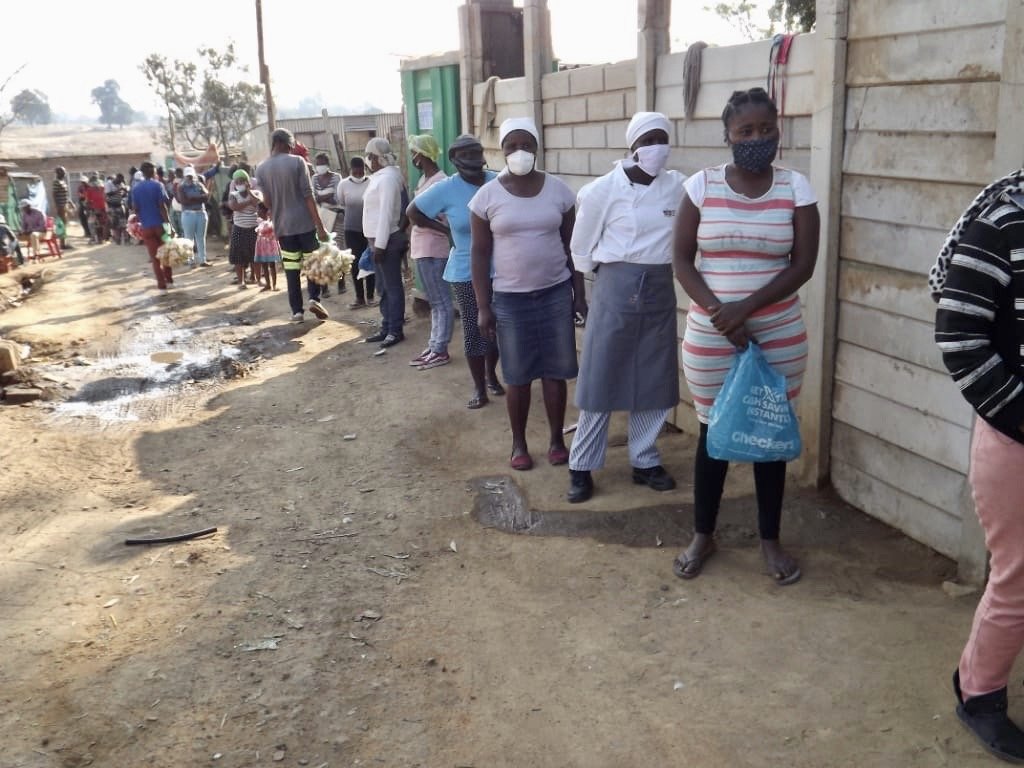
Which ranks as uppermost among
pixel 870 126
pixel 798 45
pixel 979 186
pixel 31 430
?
pixel 798 45

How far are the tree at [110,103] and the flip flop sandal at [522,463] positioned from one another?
13817cm

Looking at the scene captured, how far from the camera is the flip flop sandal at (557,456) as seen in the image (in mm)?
5051

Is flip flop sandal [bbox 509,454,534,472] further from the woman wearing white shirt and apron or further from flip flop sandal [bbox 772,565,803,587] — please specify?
flip flop sandal [bbox 772,565,803,587]

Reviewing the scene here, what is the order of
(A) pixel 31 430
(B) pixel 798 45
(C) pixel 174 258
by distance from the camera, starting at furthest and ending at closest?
(C) pixel 174 258
(A) pixel 31 430
(B) pixel 798 45

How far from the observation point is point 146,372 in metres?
8.22

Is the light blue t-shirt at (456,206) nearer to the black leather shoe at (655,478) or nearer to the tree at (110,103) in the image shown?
the black leather shoe at (655,478)

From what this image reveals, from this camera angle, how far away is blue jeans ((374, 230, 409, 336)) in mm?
7859

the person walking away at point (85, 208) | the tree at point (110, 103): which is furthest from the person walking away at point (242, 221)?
the tree at point (110, 103)

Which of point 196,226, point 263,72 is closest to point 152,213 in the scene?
point 196,226

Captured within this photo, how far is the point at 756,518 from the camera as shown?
422cm

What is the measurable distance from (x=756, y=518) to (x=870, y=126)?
182 cm

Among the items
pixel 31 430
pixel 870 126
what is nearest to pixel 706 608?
pixel 870 126

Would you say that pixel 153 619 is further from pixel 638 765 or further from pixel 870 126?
pixel 870 126

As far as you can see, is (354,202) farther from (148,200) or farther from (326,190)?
(148,200)
